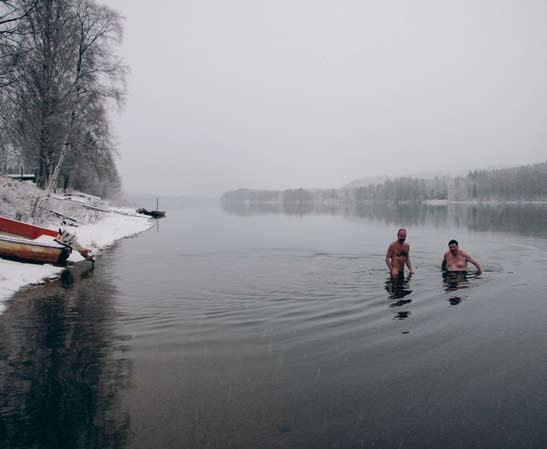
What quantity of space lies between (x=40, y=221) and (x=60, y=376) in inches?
666

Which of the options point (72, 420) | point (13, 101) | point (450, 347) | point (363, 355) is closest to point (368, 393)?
point (363, 355)

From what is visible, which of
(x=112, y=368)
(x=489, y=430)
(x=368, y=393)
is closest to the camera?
(x=489, y=430)

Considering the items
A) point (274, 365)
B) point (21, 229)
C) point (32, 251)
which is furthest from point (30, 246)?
point (274, 365)

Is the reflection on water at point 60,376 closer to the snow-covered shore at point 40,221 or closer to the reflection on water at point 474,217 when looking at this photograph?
the snow-covered shore at point 40,221

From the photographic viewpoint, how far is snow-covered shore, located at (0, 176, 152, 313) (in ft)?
36.3

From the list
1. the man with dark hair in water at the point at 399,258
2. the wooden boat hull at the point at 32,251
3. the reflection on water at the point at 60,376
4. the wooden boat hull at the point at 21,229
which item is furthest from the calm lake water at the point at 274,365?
the wooden boat hull at the point at 21,229

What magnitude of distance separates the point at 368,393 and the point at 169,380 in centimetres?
255

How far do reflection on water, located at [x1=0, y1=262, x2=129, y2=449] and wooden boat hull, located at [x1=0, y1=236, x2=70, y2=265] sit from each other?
3.27 meters

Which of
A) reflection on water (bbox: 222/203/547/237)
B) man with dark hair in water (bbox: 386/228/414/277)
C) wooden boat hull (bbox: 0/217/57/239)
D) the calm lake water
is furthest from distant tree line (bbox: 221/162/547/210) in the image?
the calm lake water

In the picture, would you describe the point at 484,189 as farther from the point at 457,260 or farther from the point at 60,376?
the point at 60,376

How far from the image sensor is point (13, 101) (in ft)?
47.9

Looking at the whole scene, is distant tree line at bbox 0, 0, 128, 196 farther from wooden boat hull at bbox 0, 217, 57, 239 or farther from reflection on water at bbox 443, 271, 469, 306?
reflection on water at bbox 443, 271, 469, 306

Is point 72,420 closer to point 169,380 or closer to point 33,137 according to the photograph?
point 169,380

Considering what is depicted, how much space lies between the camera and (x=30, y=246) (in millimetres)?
12203
